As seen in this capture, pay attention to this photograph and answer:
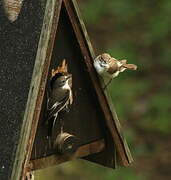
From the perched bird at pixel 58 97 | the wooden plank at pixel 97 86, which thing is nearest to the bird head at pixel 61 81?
the perched bird at pixel 58 97

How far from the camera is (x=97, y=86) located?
441 centimetres

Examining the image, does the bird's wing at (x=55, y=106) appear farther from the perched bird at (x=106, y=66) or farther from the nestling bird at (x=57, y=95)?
the perched bird at (x=106, y=66)

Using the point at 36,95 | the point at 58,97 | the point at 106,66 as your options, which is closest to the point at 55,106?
the point at 58,97

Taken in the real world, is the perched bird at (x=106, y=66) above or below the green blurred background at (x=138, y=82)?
below

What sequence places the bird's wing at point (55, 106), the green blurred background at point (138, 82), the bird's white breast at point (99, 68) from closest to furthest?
1. the bird's wing at point (55, 106)
2. the bird's white breast at point (99, 68)
3. the green blurred background at point (138, 82)

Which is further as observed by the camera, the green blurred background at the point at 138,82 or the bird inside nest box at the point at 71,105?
the green blurred background at the point at 138,82

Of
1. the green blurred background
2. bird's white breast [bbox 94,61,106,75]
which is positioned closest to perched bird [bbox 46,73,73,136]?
bird's white breast [bbox 94,61,106,75]

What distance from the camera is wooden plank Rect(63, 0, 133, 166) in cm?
418

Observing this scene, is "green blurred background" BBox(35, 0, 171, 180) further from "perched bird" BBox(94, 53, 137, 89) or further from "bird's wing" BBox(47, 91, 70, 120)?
"bird's wing" BBox(47, 91, 70, 120)

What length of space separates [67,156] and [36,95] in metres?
0.67

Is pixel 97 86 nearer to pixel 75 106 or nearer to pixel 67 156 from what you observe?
pixel 75 106

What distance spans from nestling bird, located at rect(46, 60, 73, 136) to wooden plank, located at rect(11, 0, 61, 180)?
0.20 metres

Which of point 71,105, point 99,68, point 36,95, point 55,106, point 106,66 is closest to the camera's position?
point 36,95

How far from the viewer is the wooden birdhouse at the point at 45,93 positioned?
A: 391 centimetres
